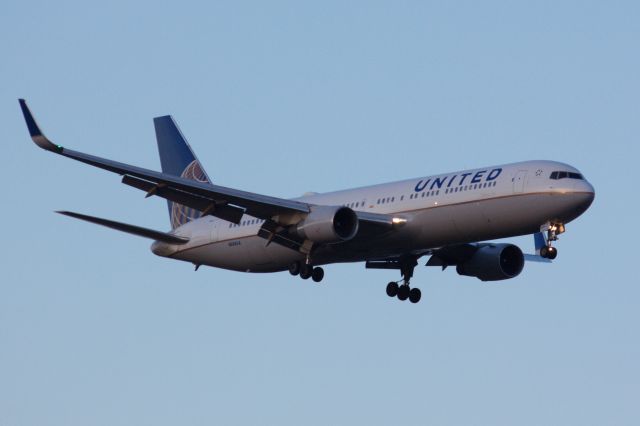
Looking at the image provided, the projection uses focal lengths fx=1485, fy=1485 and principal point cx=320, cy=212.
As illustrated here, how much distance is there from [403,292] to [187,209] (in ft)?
36.2

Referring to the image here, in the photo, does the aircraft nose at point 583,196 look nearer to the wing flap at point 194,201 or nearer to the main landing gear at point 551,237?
the main landing gear at point 551,237

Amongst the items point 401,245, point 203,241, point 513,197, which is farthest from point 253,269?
point 513,197

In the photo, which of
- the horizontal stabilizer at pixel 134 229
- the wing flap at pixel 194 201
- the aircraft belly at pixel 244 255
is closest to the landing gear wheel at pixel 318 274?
the aircraft belly at pixel 244 255

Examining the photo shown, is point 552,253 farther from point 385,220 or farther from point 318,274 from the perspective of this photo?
point 318,274

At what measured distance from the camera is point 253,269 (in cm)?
6134

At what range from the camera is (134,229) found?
60.3 m

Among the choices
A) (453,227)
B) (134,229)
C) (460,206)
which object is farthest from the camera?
(134,229)

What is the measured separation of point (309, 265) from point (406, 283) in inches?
246

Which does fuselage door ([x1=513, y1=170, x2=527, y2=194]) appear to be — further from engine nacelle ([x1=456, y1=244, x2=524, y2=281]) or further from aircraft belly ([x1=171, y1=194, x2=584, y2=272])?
engine nacelle ([x1=456, y1=244, x2=524, y2=281])

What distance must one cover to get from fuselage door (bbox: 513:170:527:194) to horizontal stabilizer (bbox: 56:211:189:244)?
15867mm

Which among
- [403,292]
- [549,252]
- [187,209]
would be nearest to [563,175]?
[549,252]

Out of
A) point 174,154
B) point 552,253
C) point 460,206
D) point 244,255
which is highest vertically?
point 174,154

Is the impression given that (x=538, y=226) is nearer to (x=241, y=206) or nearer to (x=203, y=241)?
(x=241, y=206)

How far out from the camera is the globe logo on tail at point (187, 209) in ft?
220
